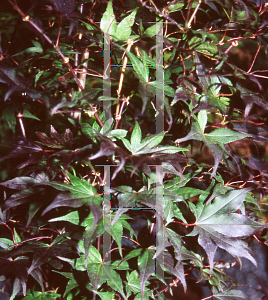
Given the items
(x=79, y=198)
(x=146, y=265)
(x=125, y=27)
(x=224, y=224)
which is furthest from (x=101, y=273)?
(x=125, y=27)

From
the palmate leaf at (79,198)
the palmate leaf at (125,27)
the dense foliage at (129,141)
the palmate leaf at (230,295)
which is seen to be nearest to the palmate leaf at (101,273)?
the dense foliage at (129,141)

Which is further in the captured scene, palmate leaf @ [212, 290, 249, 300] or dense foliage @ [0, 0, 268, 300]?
palmate leaf @ [212, 290, 249, 300]

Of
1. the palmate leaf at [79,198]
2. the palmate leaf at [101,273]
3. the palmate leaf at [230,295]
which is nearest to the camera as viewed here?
the palmate leaf at [79,198]

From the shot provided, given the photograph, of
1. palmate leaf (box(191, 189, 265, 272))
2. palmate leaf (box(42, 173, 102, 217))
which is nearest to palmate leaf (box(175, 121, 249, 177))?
palmate leaf (box(191, 189, 265, 272))

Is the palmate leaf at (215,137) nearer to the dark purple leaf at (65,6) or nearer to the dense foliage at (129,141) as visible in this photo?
the dense foliage at (129,141)

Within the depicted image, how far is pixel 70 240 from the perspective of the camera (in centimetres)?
64

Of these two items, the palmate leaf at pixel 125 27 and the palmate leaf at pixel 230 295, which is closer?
the palmate leaf at pixel 125 27

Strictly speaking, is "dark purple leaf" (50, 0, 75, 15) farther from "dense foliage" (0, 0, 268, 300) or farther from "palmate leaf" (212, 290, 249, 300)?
"palmate leaf" (212, 290, 249, 300)

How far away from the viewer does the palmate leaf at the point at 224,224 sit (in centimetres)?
62

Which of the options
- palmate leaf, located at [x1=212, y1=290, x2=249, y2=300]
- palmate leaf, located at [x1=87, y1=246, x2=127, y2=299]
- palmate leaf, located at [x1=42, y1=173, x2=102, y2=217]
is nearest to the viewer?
palmate leaf, located at [x1=42, y1=173, x2=102, y2=217]

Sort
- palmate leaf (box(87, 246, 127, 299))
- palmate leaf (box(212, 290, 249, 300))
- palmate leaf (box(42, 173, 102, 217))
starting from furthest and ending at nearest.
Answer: palmate leaf (box(212, 290, 249, 300)) → palmate leaf (box(87, 246, 127, 299)) → palmate leaf (box(42, 173, 102, 217))

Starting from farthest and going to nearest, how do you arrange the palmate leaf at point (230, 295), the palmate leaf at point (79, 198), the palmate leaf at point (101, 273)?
the palmate leaf at point (230, 295) < the palmate leaf at point (101, 273) < the palmate leaf at point (79, 198)

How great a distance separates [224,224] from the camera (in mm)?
643

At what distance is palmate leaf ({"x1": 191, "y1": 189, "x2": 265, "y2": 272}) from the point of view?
62 cm
